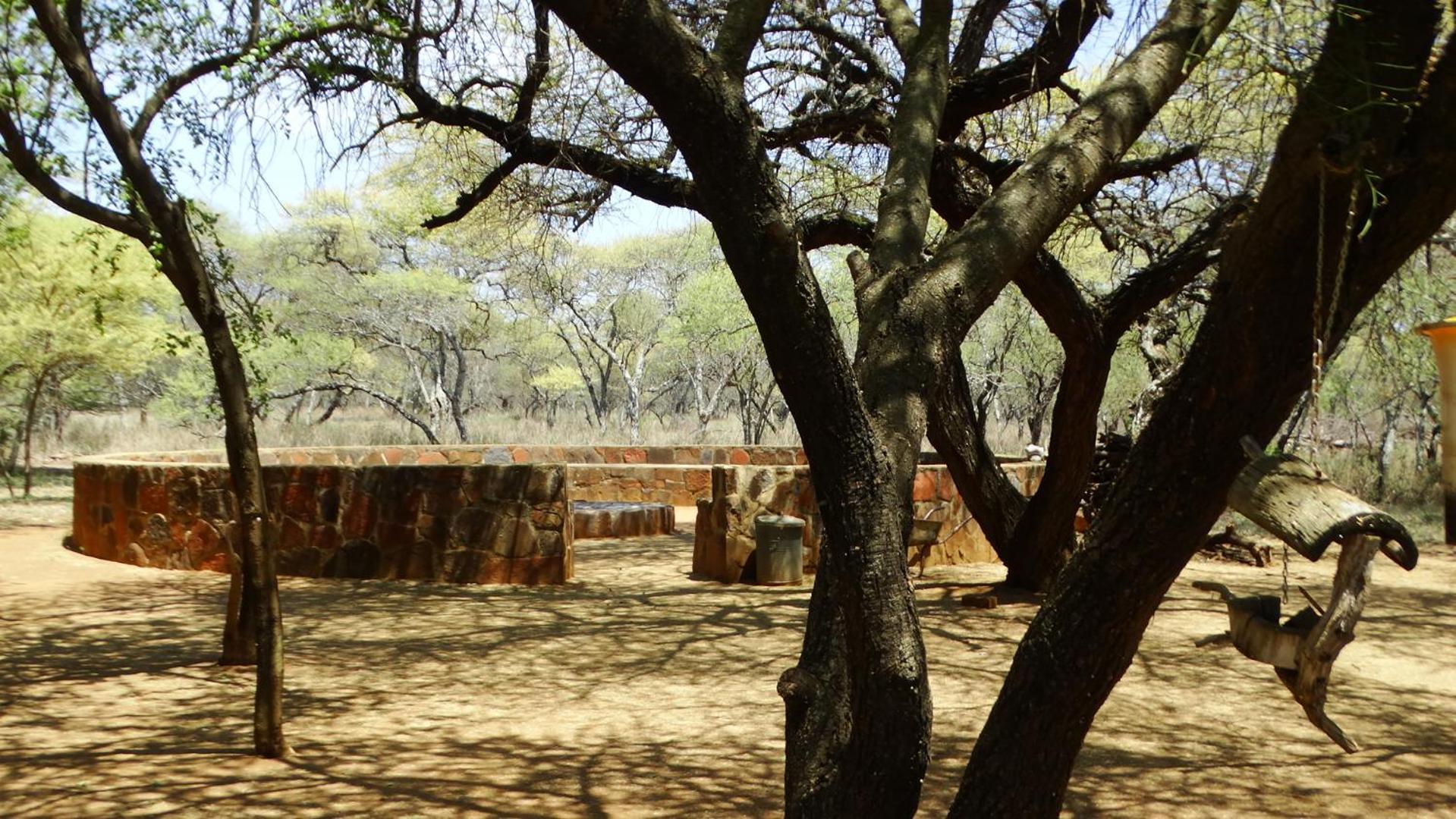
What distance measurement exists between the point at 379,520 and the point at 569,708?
4.22 m

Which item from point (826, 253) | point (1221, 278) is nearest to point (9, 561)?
point (1221, 278)

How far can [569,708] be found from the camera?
550cm

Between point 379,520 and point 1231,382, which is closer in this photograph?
point 1231,382

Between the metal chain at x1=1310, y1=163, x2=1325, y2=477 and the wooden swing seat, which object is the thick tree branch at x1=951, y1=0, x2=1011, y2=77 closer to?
the metal chain at x1=1310, y1=163, x2=1325, y2=477

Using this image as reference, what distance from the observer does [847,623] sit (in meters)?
2.90

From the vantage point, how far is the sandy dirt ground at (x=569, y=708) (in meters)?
4.19

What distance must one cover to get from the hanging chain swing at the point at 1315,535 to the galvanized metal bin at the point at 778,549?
666 centimetres

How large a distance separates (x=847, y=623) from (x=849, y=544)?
0.65 feet

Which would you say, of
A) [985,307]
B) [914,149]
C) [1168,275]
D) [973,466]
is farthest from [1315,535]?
[973,466]

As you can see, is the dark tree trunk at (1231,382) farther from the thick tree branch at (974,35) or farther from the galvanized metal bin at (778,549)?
the galvanized metal bin at (778,549)

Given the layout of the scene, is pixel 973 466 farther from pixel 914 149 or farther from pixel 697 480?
pixel 697 480

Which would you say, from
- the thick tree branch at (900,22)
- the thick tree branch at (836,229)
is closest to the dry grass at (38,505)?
the thick tree branch at (836,229)

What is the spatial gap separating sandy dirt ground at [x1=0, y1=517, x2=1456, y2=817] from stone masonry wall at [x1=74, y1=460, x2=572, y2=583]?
0.31 meters

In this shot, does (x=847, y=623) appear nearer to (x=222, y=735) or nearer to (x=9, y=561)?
(x=222, y=735)
